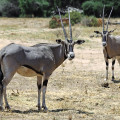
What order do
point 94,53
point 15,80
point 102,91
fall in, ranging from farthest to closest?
point 94,53, point 15,80, point 102,91

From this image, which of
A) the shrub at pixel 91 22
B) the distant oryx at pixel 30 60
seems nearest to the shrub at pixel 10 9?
the shrub at pixel 91 22

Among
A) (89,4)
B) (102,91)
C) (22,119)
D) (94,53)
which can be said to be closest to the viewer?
(22,119)

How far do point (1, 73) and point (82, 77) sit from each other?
22.6 ft

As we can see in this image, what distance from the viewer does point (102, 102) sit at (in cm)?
1222

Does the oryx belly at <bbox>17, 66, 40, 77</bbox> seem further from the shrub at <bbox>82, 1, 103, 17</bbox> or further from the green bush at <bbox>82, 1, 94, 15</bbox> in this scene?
the green bush at <bbox>82, 1, 94, 15</bbox>

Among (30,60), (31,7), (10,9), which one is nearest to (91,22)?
(31,7)

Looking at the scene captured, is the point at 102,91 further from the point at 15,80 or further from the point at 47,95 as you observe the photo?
the point at 15,80

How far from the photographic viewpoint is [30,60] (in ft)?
34.1

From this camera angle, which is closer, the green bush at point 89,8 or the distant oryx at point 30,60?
the distant oryx at point 30,60

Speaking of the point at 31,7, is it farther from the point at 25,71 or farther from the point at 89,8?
the point at 25,71

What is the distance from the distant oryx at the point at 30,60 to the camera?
1009cm

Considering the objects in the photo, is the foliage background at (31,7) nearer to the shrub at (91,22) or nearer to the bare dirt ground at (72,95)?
Answer: the shrub at (91,22)

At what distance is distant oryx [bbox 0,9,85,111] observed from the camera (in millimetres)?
10094

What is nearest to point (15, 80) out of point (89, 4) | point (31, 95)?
point (31, 95)
